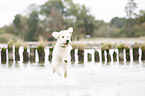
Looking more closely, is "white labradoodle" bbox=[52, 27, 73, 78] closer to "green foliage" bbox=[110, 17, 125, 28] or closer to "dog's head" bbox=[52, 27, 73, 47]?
"dog's head" bbox=[52, 27, 73, 47]

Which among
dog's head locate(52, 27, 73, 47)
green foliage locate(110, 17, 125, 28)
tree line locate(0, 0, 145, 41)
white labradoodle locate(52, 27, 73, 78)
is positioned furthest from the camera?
green foliage locate(110, 17, 125, 28)

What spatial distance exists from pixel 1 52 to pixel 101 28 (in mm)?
48215

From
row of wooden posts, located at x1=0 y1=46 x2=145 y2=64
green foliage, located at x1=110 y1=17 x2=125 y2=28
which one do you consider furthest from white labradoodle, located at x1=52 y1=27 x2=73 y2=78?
green foliage, located at x1=110 y1=17 x2=125 y2=28

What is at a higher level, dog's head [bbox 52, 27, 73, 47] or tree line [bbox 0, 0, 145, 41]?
tree line [bbox 0, 0, 145, 41]

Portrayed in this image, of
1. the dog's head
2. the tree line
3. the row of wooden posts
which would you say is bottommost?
the row of wooden posts

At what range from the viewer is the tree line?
5597cm

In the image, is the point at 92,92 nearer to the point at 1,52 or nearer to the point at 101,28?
the point at 1,52

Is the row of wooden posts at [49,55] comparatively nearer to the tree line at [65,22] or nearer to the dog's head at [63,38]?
the dog's head at [63,38]

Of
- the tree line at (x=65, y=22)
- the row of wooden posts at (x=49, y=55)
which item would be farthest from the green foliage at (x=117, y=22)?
the row of wooden posts at (x=49, y=55)

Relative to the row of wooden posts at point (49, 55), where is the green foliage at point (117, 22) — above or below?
above

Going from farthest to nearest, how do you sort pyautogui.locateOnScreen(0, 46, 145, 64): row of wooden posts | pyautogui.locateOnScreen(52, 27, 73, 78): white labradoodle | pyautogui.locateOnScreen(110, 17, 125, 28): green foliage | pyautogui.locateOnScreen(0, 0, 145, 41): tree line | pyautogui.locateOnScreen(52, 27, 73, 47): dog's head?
pyautogui.locateOnScreen(110, 17, 125, 28): green foliage
pyautogui.locateOnScreen(0, 0, 145, 41): tree line
pyautogui.locateOnScreen(0, 46, 145, 64): row of wooden posts
pyautogui.locateOnScreen(52, 27, 73, 78): white labradoodle
pyautogui.locateOnScreen(52, 27, 73, 47): dog's head

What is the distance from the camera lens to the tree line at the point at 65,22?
55969mm

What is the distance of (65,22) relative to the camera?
189 feet

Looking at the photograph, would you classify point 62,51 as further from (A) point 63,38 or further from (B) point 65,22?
(B) point 65,22
